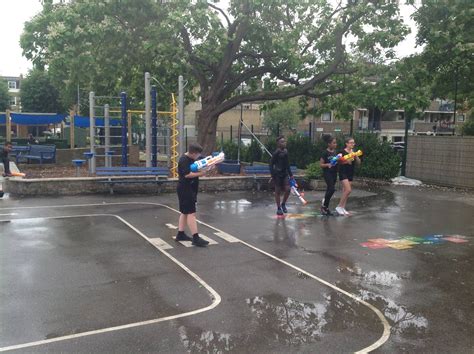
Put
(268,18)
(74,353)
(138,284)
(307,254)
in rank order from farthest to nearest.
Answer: (268,18) < (307,254) < (138,284) < (74,353)

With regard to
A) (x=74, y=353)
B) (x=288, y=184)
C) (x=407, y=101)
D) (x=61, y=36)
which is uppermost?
(x=61, y=36)

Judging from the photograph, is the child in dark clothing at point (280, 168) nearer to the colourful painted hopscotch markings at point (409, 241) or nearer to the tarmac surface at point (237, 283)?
the tarmac surface at point (237, 283)

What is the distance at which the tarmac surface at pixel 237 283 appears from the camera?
4457 mm

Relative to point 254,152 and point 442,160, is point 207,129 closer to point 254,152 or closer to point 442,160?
point 254,152

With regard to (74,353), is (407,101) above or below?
above

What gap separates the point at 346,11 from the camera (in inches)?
629

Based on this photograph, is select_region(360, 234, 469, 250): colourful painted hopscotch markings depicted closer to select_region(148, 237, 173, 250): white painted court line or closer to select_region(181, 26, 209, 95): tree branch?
select_region(148, 237, 173, 250): white painted court line

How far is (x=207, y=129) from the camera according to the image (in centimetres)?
1909

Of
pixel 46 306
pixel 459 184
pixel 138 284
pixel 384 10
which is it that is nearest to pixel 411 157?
pixel 459 184

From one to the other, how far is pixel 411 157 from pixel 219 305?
14648 millimetres

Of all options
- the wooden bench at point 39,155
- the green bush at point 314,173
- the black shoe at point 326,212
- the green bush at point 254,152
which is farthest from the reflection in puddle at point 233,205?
the green bush at point 254,152

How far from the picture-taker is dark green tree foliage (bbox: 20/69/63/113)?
5303cm

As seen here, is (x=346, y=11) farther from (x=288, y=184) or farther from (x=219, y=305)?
(x=219, y=305)

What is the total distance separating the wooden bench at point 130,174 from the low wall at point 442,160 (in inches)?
367
